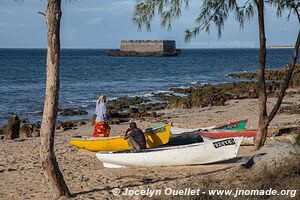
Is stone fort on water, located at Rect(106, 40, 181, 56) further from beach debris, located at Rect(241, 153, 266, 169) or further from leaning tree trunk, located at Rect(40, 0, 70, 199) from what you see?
leaning tree trunk, located at Rect(40, 0, 70, 199)

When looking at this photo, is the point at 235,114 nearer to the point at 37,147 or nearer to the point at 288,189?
the point at 37,147

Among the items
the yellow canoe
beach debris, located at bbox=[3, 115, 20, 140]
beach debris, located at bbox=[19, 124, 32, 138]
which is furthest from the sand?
beach debris, located at bbox=[19, 124, 32, 138]

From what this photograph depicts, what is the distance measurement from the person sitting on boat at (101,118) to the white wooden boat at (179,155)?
9.13ft

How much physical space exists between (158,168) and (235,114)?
12.4m

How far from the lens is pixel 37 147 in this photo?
1711 cm

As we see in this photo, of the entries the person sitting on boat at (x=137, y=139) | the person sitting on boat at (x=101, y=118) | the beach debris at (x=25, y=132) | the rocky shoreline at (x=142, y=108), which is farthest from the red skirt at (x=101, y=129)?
the beach debris at (x=25, y=132)

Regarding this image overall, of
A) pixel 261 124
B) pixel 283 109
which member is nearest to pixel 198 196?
pixel 261 124

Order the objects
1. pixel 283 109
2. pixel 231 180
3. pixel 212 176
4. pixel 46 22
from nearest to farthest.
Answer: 1. pixel 46 22
2. pixel 231 180
3. pixel 212 176
4. pixel 283 109

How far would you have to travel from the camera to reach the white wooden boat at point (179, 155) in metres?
11.7

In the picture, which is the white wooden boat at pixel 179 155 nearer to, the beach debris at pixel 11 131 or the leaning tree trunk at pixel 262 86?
the leaning tree trunk at pixel 262 86

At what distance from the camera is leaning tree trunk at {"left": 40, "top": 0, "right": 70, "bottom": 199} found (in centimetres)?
887

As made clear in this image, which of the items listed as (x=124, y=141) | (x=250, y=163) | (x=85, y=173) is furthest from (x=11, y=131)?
(x=250, y=163)

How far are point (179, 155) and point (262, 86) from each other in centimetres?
258

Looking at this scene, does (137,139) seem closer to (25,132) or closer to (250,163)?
(250,163)
